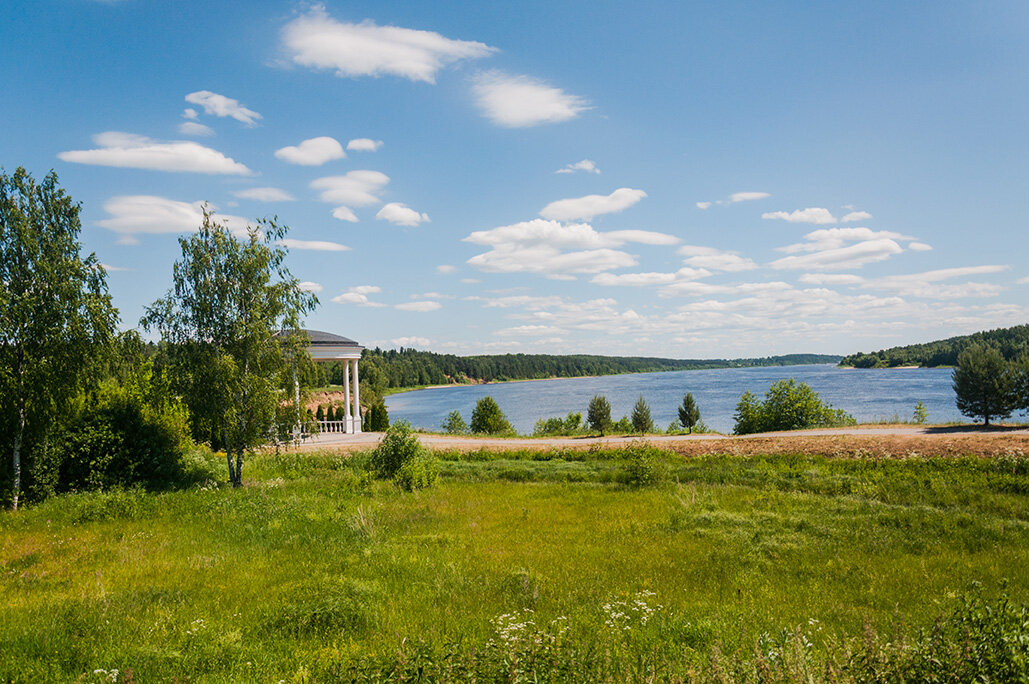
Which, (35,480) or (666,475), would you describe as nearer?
(35,480)

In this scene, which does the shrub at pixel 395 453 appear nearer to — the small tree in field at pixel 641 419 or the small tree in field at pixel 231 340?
the small tree in field at pixel 231 340

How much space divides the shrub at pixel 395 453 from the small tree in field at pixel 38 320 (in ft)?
27.2

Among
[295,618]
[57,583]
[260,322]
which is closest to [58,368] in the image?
[260,322]

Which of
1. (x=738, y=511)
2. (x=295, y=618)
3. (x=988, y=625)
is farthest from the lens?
(x=738, y=511)

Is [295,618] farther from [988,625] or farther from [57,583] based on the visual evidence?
[988,625]

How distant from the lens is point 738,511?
13.1 meters

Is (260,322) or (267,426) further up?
(260,322)

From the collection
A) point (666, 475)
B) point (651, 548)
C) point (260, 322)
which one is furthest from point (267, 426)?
point (666, 475)

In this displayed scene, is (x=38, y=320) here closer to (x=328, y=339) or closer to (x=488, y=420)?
(x=328, y=339)

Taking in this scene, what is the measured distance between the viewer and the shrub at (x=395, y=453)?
58.9ft

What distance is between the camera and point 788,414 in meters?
32.8

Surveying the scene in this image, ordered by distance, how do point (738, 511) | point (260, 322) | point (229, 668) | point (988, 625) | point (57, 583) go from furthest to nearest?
point (260, 322), point (738, 511), point (57, 583), point (229, 668), point (988, 625)

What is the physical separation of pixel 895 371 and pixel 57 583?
Result: 179 m

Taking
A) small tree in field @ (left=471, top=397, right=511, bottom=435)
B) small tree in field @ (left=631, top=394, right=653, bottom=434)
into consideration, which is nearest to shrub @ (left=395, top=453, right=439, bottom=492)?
small tree in field @ (left=471, top=397, right=511, bottom=435)
